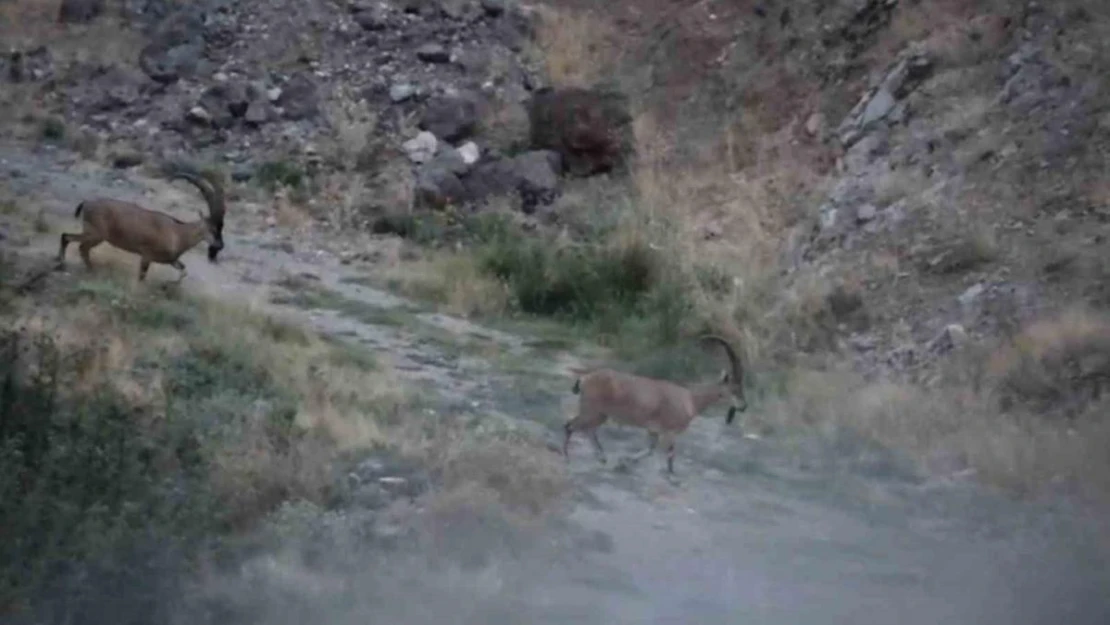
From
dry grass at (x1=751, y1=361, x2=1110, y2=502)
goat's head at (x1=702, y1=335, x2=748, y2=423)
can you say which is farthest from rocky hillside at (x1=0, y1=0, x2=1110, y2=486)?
goat's head at (x1=702, y1=335, x2=748, y2=423)

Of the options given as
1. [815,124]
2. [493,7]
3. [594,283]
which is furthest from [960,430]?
[493,7]

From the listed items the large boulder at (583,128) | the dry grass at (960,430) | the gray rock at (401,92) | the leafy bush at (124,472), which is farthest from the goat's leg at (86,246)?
the gray rock at (401,92)

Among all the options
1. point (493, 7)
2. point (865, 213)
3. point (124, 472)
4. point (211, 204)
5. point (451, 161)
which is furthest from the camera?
point (493, 7)

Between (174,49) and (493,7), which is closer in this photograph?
(174,49)

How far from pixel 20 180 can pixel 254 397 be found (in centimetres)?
219

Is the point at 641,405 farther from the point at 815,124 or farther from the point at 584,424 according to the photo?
the point at 815,124

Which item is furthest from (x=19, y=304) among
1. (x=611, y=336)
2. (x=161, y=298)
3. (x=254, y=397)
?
(x=611, y=336)

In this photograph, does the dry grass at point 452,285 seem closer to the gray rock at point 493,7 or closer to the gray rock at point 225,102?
the gray rock at point 225,102

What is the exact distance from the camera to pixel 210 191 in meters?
8.02

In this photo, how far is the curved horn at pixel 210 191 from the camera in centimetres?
784

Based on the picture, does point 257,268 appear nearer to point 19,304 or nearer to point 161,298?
point 161,298

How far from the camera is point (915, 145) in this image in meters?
8.76

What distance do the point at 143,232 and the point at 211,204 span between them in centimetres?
55

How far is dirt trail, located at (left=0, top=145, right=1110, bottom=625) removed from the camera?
5.14 meters
